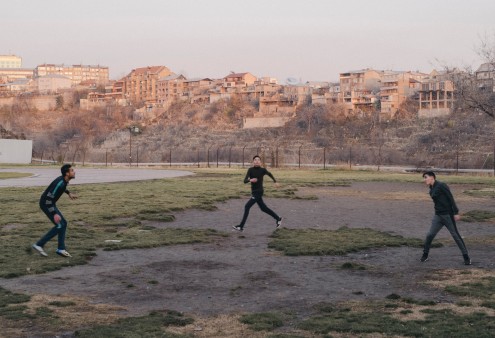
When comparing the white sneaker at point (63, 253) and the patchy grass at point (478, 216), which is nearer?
the white sneaker at point (63, 253)

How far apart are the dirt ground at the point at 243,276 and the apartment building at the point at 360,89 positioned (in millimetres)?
120182

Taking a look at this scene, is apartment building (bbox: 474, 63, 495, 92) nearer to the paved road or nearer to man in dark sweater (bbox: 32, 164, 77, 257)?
the paved road

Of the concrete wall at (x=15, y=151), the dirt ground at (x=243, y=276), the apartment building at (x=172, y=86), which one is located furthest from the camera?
the apartment building at (x=172, y=86)

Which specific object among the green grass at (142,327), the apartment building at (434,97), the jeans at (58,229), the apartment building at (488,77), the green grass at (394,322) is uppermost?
the apartment building at (434,97)

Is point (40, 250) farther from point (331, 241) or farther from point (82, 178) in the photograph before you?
point (82, 178)

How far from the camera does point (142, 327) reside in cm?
912

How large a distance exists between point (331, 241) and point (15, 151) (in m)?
62.6

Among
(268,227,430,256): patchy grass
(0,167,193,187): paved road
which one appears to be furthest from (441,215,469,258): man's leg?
(0,167,193,187): paved road

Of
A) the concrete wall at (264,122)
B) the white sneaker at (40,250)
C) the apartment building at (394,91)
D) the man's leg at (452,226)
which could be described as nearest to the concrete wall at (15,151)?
the white sneaker at (40,250)

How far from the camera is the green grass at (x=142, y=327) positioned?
8781 millimetres

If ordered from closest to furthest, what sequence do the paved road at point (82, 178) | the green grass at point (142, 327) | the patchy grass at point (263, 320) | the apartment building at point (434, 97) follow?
the green grass at point (142, 327), the patchy grass at point (263, 320), the paved road at point (82, 178), the apartment building at point (434, 97)

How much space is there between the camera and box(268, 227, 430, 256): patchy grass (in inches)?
619

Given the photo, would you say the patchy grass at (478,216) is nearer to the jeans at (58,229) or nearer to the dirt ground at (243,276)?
the dirt ground at (243,276)

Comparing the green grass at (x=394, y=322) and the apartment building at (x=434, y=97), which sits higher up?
the apartment building at (x=434, y=97)
